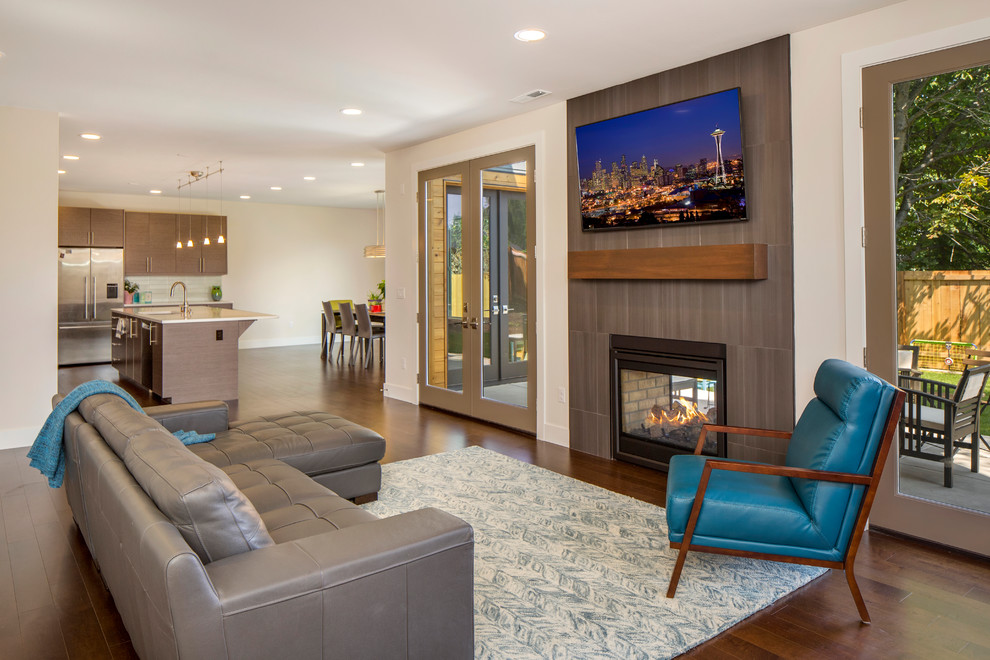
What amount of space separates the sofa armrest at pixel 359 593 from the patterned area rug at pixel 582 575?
1.62 feet

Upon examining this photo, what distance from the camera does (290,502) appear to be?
263cm

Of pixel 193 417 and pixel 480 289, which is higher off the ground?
pixel 480 289

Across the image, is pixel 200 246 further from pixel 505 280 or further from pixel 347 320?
pixel 505 280

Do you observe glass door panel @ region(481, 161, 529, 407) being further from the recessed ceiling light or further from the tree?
the tree

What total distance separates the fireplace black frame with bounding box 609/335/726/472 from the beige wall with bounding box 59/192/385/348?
911cm

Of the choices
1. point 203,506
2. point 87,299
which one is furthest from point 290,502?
point 87,299

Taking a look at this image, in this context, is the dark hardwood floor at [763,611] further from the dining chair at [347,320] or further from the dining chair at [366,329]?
the dining chair at [347,320]

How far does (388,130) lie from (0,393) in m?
3.86

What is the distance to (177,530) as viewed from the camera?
1632 millimetres

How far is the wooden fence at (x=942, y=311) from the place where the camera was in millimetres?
3012

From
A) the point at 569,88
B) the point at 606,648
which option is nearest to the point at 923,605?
the point at 606,648

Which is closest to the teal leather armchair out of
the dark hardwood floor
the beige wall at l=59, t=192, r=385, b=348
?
the dark hardwood floor

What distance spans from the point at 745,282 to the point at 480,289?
2610mm

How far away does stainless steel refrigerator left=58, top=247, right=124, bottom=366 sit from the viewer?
969cm
